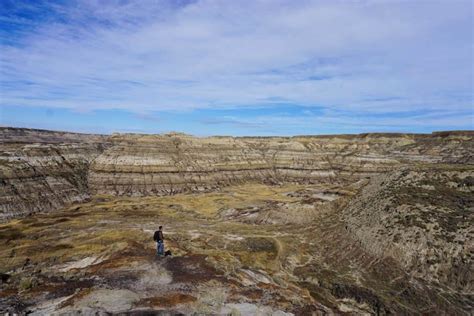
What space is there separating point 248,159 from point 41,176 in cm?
5968

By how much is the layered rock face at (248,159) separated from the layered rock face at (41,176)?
4495 mm

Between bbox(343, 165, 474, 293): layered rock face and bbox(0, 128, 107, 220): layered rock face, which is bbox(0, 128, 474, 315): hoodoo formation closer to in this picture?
bbox(343, 165, 474, 293): layered rock face

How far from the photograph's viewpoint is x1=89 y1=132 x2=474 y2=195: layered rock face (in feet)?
282

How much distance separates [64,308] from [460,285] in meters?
30.1

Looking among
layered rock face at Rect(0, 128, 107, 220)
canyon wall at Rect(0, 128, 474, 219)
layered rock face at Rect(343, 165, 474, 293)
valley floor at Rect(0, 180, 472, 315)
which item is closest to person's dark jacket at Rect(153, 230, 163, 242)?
valley floor at Rect(0, 180, 472, 315)

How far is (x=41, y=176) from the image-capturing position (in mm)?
69750

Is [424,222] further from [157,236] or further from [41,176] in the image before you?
[41,176]

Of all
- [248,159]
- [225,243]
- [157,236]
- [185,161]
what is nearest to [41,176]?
[185,161]

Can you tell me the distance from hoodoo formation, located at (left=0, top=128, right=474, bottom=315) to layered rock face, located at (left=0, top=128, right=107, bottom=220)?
0.88 feet

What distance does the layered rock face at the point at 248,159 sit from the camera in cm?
8600

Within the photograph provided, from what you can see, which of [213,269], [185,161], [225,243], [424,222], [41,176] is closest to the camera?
[213,269]

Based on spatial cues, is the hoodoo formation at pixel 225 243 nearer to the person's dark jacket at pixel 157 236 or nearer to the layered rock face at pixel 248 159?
Result: the layered rock face at pixel 248 159

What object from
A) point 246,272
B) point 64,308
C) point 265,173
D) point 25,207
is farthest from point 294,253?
point 265,173

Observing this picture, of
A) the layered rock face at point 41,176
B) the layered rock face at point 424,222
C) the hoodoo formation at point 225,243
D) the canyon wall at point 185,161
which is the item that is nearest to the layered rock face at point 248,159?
the canyon wall at point 185,161
